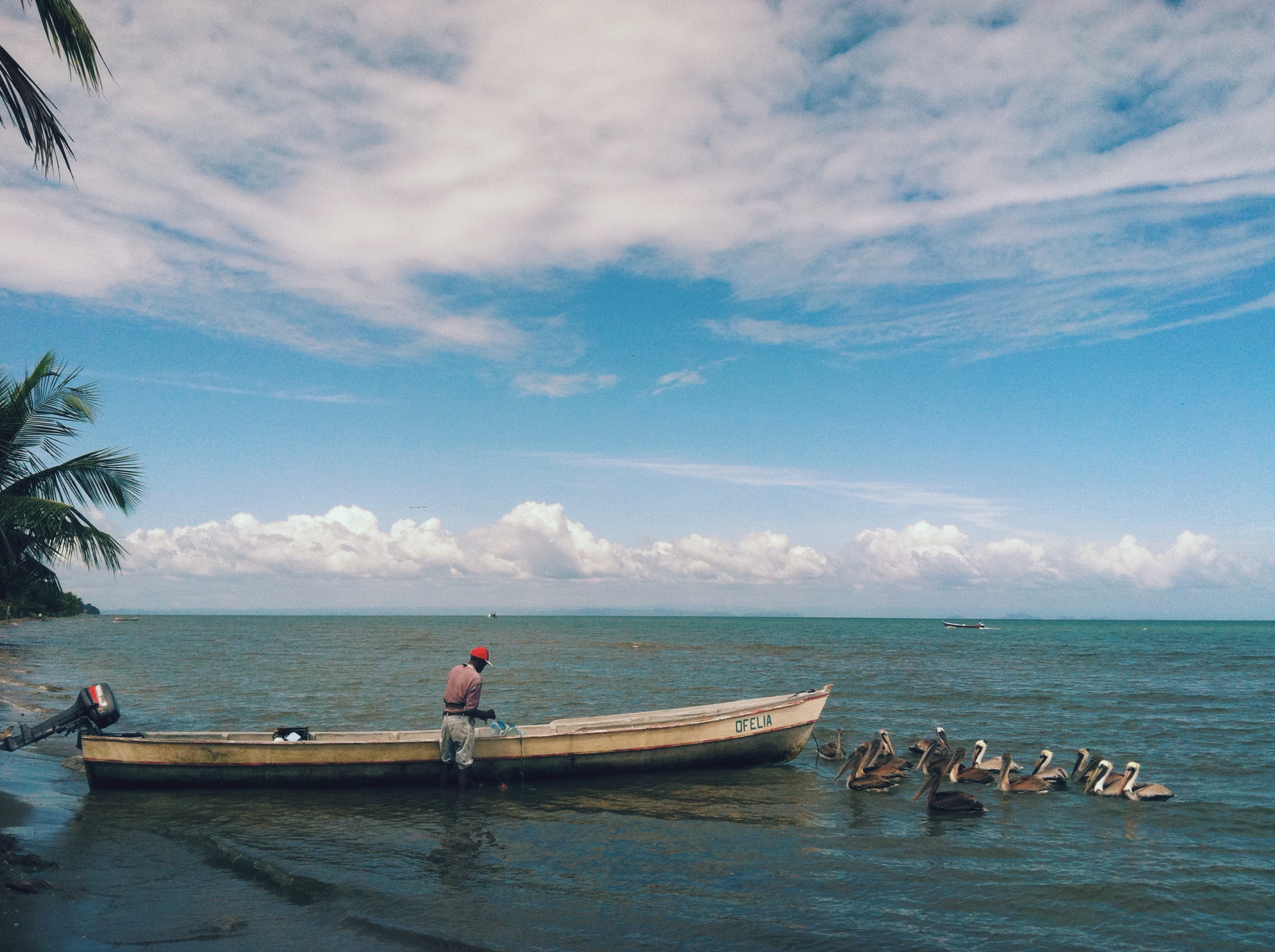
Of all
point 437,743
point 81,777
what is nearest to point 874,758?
point 437,743

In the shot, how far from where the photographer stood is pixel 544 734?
A: 1484cm

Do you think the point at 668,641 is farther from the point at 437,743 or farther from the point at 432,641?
the point at 437,743

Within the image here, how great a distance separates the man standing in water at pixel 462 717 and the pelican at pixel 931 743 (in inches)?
360

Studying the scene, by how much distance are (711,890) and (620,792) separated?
5096 mm

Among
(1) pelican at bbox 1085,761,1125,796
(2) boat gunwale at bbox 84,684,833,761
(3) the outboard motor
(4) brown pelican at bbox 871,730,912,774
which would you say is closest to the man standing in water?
(2) boat gunwale at bbox 84,684,833,761

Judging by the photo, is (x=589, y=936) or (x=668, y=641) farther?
(x=668, y=641)

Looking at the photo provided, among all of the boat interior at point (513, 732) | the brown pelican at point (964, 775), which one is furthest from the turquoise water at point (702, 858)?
the boat interior at point (513, 732)

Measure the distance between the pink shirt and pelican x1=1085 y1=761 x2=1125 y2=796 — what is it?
37.0 feet

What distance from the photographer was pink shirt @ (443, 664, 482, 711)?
45.3 ft

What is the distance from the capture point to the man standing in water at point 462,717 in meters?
13.9

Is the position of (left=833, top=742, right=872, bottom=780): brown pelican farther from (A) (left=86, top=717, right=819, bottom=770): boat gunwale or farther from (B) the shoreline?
(B) the shoreline

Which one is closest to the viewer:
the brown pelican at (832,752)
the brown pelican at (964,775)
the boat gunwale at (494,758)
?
the boat gunwale at (494,758)

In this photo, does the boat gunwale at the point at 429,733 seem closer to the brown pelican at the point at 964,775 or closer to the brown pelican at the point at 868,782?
the brown pelican at the point at 868,782

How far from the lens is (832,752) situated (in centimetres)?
1784
